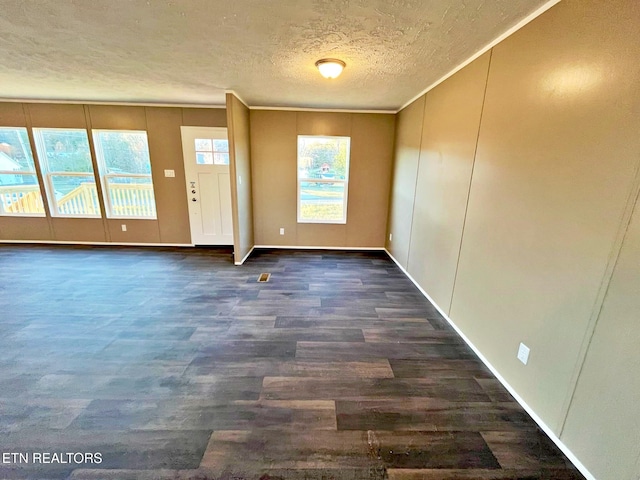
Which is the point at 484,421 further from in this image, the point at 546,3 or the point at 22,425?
the point at 22,425

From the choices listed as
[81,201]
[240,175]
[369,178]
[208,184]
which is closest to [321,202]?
[369,178]

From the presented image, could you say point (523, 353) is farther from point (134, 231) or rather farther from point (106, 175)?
point (106, 175)

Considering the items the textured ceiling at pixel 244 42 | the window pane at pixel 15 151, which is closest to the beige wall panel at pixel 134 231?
the window pane at pixel 15 151

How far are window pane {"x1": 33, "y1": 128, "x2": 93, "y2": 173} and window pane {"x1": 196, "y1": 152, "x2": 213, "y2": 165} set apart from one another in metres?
1.80

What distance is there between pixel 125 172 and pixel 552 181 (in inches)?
223

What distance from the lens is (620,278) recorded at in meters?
1.15

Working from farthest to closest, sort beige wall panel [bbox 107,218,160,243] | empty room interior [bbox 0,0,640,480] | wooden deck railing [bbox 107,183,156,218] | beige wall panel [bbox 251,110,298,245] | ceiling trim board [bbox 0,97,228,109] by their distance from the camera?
1. beige wall panel [bbox 107,218,160,243]
2. wooden deck railing [bbox 107,183,156,218]
3. beige wall panel [bbox 251,110,298,245]
4. ceiling trim board [bbox 0,97,228,109]
5. empty room interior [bbox 0,0,640,480]

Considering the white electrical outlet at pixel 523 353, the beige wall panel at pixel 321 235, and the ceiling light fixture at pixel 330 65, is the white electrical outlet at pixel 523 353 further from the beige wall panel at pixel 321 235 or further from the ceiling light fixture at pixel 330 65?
the beige wall panel at pixel 321 235

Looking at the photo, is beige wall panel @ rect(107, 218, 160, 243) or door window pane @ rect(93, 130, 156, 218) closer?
door window pane @ rect(93, 130, 156, 218)

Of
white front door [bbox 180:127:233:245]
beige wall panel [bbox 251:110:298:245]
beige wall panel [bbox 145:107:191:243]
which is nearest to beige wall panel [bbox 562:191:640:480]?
beige wall panel [bbox 251:110:298:245]

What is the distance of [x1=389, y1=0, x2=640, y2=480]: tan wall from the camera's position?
1150 mm

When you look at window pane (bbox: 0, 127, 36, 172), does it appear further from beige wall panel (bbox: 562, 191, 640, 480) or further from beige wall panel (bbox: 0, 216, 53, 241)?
beige wall panel (bbox: 562, 191, 640, 480)

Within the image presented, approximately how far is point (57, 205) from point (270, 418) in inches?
218

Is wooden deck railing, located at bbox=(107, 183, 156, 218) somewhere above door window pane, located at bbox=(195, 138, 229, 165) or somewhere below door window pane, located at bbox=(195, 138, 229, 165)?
below
